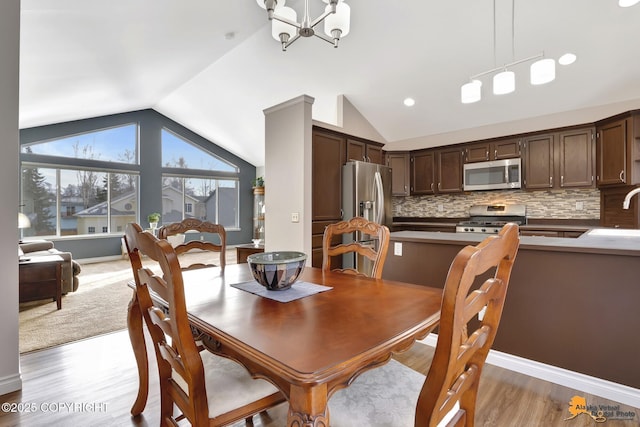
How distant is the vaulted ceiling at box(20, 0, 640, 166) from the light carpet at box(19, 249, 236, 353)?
270 centimetres

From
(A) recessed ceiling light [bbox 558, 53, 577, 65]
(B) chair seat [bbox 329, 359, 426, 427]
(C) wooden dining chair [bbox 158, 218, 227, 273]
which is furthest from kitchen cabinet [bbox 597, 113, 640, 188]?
(C) wooden dining chair [bbox 158, 218, 227, 273]

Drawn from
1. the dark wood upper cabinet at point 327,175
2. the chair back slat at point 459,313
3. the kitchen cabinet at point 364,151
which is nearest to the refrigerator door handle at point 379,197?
the kitchen cabinet at point 364,151

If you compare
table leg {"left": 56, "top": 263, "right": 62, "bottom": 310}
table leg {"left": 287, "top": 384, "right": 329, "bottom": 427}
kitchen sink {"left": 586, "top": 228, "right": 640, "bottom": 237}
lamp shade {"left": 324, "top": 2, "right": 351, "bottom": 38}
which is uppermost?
lamp shade {"left": 324, "top": 2, "right": 351, "bottom": 38}

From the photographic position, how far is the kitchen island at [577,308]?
1.82 m

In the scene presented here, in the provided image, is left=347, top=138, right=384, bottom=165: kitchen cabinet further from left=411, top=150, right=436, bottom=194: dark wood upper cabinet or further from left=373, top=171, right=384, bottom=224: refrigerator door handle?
left=411, top=150, right=436, bottom=194: dark wood upper cabinet

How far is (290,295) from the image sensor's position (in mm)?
1318

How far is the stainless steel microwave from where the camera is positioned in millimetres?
4480

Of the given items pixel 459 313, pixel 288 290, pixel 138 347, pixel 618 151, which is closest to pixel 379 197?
pixel 618 151

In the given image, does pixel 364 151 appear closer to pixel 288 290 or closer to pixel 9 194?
pixel 288 290

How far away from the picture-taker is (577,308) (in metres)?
1.97

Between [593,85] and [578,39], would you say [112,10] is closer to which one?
[578,39]

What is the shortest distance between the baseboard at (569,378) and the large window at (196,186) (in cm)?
791

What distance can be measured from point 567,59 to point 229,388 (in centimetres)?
458

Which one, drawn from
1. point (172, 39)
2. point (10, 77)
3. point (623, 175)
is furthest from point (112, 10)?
point (623, 175)
